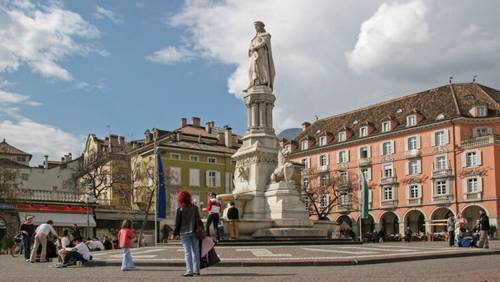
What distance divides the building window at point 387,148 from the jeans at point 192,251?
61020 mm

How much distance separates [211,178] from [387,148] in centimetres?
2137

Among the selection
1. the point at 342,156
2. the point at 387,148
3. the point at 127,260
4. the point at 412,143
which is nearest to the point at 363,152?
the point at 342,156

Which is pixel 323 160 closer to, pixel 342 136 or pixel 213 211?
pixel 342 136

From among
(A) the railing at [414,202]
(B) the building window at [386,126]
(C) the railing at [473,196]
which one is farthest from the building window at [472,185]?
(B) the building window at [386,126]

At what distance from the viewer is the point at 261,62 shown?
2978 cm

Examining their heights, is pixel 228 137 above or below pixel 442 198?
above

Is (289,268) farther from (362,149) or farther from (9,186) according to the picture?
(362,149)

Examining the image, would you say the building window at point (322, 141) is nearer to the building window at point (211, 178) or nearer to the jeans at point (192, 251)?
the building window at point (211, 178)

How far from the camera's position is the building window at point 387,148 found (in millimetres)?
71188

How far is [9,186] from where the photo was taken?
2165 inches

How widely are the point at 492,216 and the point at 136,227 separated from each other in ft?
116

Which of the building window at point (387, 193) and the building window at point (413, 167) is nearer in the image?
the building window at point (413, 167)

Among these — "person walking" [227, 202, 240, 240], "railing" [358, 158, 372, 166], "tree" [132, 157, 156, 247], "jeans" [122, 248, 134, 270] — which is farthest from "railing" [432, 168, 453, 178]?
"jeans" [122, 248, 134, 270]

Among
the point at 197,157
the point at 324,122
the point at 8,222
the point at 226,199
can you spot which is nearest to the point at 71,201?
the point at 8,222
